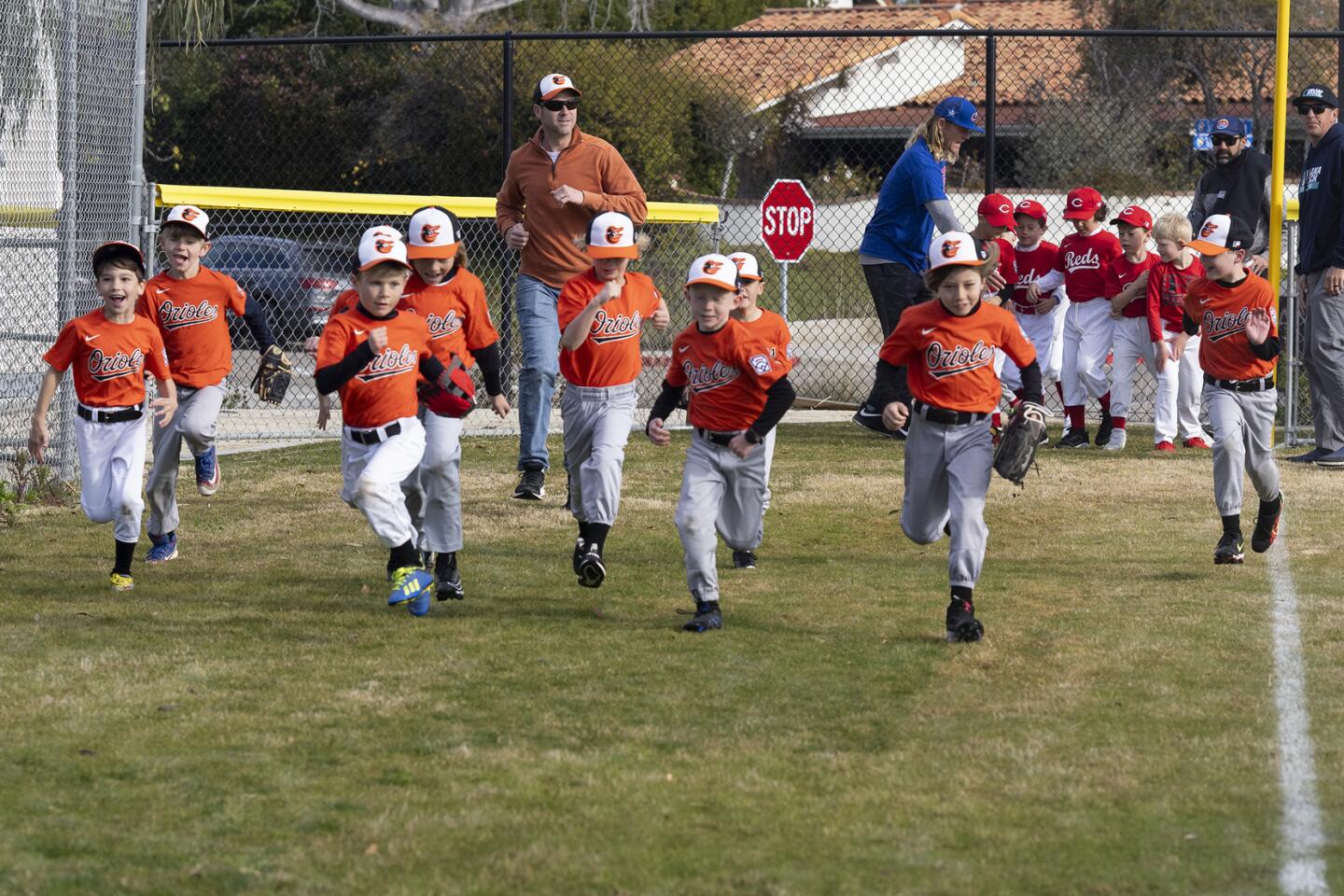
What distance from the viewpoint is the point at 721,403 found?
23.3ft

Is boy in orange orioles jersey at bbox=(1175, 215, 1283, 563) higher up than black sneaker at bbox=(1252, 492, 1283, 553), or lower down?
higher up

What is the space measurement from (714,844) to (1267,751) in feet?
5.73

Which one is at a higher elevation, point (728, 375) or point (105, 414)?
point (728, 375)

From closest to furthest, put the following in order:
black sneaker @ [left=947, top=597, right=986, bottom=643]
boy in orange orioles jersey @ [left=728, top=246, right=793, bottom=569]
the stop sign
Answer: black sneaker @ [left=947, top=597, right=986, bottom=643]
boy in orange orioles jersey @ [left=728, top=246, right=793, bottom=569]
the stop sign

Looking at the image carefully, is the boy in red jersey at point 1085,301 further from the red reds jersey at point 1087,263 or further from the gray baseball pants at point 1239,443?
the gray baseball pants at point 1239,443

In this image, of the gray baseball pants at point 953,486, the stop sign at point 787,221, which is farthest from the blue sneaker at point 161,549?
the stop sign at point 787,221

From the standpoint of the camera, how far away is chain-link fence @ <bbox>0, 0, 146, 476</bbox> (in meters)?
10.4

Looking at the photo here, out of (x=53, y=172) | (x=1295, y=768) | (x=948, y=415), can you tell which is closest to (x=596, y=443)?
(x=948, y=415)

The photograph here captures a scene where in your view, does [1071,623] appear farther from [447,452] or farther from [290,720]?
[290,720]

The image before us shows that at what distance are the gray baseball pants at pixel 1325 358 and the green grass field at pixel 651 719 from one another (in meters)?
2.38

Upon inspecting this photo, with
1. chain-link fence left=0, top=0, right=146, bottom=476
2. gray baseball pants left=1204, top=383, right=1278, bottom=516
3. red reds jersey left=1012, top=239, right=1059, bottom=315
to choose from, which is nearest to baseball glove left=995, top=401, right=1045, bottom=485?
gray baseball pants left=1204, top=383, right=1278, bottom=516

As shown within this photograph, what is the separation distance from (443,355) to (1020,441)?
2.44 m

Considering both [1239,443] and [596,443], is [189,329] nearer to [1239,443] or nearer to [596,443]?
[596,443]

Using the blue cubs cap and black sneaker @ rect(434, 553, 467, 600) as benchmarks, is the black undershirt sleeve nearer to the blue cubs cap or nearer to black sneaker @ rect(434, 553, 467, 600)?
black sneaker @ rect(434, 553, 467, 600)
